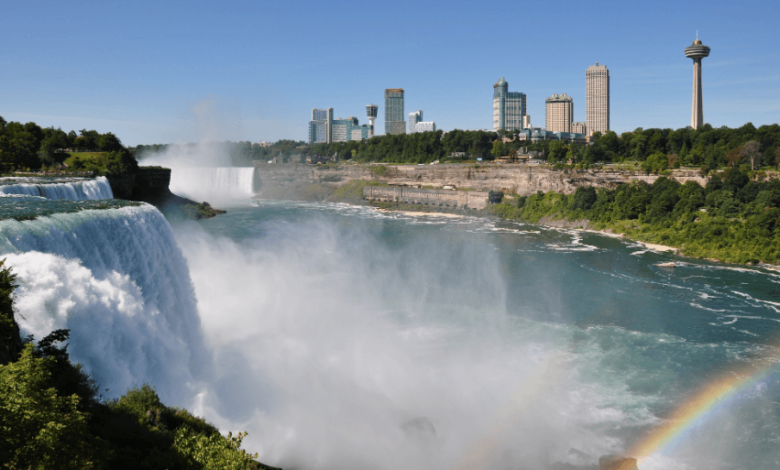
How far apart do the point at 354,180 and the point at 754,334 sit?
64.7m

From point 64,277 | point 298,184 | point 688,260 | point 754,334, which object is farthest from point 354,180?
point 64,277

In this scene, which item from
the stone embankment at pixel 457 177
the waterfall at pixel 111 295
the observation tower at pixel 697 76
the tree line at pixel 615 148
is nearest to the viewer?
the waterfall at pixel 111 295

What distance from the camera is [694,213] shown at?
4059cm

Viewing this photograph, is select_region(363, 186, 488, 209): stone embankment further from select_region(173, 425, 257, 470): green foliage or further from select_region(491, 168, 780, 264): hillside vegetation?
select_region(173, 425, 257, 470): green foliage

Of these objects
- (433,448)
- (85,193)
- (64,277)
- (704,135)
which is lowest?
(433,448)

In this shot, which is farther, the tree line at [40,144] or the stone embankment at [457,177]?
A: the stone embankment at [457,177]

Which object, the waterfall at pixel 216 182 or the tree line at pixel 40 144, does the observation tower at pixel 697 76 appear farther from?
the tree line at pixel 40 144

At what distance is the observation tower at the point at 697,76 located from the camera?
9319 centimetres

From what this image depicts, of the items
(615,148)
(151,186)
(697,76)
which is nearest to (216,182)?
(151,186)

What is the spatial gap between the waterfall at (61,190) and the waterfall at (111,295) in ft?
19.5

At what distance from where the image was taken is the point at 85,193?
71.6 ft

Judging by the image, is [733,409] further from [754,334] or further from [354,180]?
[354,180]

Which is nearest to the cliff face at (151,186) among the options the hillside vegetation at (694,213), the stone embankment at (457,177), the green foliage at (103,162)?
the green foliage at (103,162)

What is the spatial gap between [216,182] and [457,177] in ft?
127
